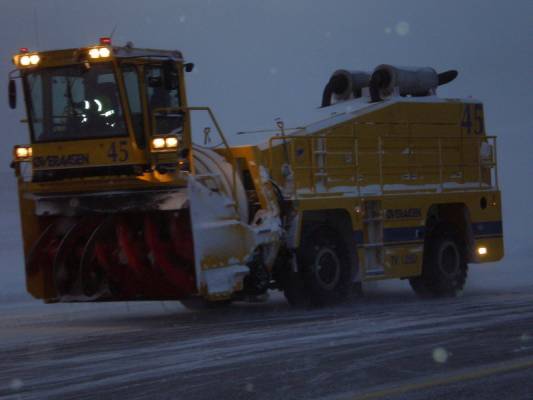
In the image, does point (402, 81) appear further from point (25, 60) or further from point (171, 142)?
point (25, 60)

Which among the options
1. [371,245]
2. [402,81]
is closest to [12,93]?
[371,245]

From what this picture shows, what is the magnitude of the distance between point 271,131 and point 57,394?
25.7 feet

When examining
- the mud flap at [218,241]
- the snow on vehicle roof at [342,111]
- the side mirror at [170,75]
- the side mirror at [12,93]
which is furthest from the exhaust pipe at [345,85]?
the side mirror at [12,93]

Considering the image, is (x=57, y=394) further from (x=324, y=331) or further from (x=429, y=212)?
(x=429, y=212)

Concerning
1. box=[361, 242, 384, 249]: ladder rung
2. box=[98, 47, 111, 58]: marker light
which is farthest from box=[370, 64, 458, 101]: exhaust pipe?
box=[98, 47, 111, 58]: marker light

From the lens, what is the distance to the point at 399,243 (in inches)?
652

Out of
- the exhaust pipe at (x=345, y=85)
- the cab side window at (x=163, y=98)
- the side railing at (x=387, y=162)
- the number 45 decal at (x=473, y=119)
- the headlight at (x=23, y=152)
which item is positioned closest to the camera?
the cab side window at (x=163, y=98)

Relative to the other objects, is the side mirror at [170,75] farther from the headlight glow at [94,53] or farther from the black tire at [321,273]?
the black tire at [321,273]

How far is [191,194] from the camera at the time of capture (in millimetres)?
13406

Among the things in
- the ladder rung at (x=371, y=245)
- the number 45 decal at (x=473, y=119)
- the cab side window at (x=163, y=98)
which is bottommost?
the ladder rung at (x=371, y=245)

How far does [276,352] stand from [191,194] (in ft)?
11.5

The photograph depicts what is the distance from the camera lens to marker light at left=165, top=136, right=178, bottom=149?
1340cm

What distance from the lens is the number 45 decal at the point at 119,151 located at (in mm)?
13547

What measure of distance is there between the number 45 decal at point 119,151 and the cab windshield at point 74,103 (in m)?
0.12
